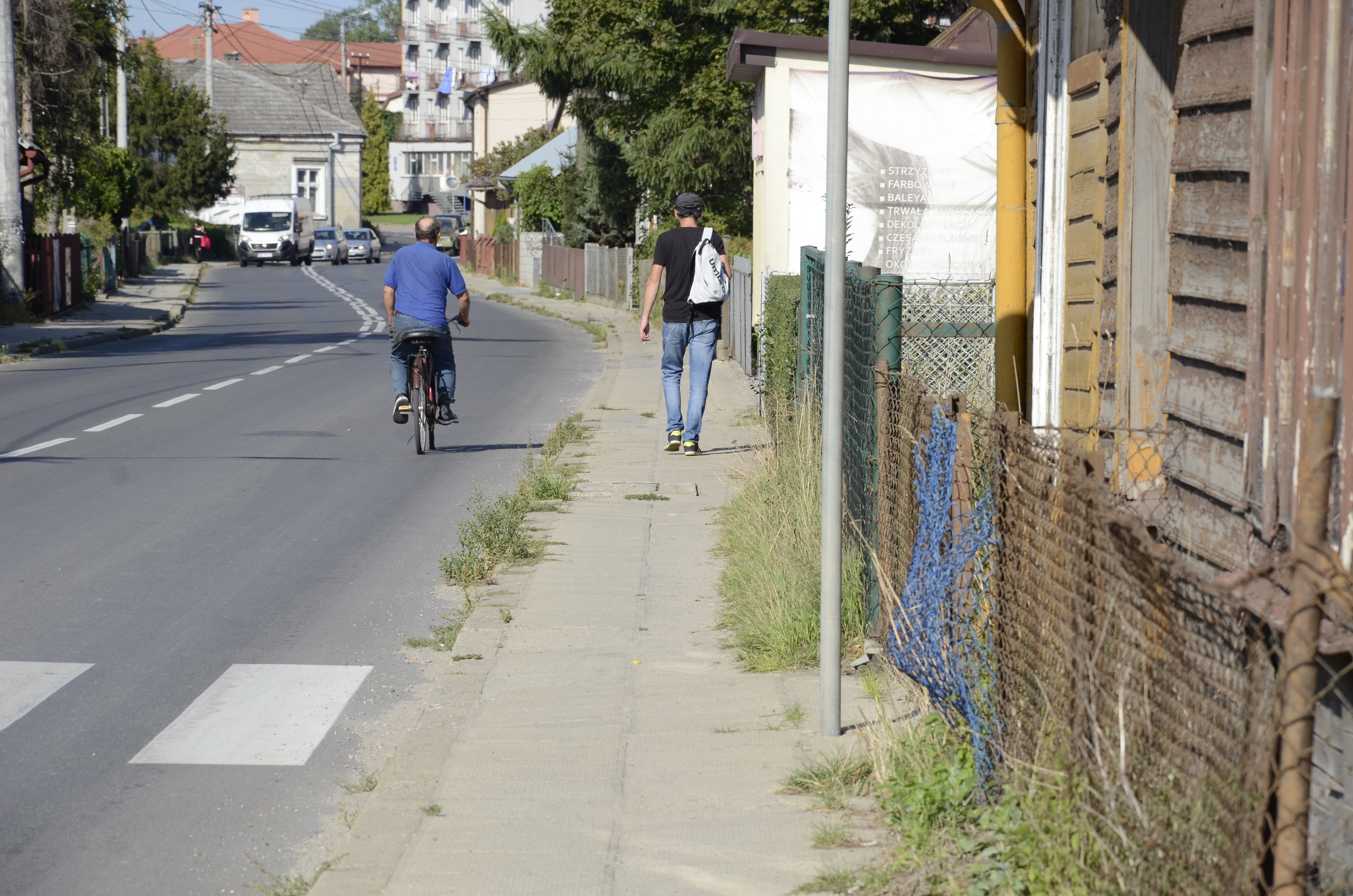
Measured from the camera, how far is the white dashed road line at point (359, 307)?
2880 cm

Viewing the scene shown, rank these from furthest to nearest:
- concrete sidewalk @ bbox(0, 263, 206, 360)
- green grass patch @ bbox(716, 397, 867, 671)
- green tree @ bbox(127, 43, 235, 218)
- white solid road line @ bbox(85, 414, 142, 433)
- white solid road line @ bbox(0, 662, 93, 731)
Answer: green tree @ bbox(127, 43, 235, 218), concrete sidewalk @ bbox(0, 263, 206, 360), white solid road line @ bbox(85, 414, 142, 433), green grass patch @ bbox(716, 397, 867, 671), white solid road line @ bbox(0, 662, 93, 731)

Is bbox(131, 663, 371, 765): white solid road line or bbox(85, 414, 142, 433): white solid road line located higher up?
bbox(85, 414, 142, 433): white solid road line

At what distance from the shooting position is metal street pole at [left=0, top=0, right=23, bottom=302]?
24.1m

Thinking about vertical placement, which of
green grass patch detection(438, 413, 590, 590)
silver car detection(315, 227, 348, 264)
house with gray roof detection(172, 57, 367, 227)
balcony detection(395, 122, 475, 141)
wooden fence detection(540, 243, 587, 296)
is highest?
Answer: balcony detection(395, 122, 475, 141)

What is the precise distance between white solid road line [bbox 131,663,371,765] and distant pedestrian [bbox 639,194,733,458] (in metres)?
5.49

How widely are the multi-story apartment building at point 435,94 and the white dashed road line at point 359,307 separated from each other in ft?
207

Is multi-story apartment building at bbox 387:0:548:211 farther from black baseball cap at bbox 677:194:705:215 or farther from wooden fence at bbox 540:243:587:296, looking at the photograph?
black baseball cap at bbox 677:194:705:215

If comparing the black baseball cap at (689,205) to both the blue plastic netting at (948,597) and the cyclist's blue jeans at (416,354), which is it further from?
the blue plastic netting at (948,597)

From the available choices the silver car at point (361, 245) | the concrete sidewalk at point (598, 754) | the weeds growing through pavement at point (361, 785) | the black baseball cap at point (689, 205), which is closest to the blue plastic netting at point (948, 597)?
the concrete sidewalk at point (598, 754)

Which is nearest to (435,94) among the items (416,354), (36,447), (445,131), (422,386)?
(445,131)

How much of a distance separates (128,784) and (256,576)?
115 inches

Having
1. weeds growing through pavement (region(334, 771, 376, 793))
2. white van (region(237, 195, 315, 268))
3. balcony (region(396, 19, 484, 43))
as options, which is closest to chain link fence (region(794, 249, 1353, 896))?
weeds growing through pavement (region(334, 771, 376, 793))

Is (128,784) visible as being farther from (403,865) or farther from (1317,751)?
(1317,751)

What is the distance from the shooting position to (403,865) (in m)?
3.78
